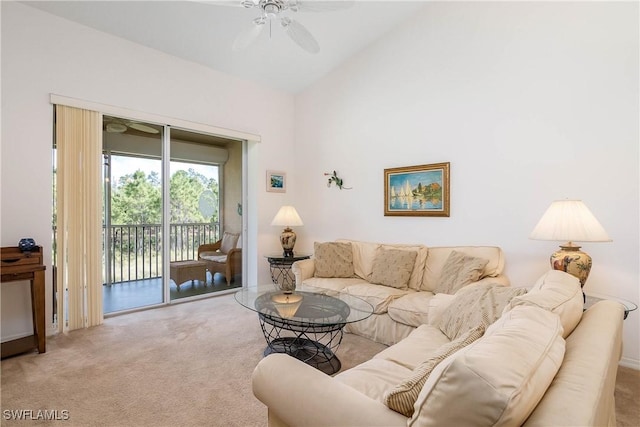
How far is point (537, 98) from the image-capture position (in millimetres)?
2881

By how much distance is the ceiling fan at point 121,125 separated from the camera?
350 centimetres

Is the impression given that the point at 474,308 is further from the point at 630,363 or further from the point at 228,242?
the point at 228,242

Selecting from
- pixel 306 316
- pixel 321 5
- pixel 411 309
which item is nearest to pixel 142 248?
pixel 306 316

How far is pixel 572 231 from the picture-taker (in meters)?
2.23

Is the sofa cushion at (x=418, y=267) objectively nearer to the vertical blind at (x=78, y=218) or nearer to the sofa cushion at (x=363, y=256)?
the sofa cushion at (x=363, y=256)

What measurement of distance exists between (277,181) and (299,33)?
8.57 feet

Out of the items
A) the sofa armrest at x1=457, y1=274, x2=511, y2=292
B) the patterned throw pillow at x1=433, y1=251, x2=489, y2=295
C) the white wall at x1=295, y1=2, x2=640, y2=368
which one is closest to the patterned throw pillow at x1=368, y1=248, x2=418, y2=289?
the patterned throw pillow at x1=433, y1=251, x2=489, y2=295

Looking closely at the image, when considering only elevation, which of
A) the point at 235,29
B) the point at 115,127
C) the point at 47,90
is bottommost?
the point at 115,127

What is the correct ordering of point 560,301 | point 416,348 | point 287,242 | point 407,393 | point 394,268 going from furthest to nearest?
point 287,242, point 394,268, point 416,348, point 560,301, point 407,393

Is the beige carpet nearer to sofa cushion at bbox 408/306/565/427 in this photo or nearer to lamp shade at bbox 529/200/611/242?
lamp shade at bbox 529/200/611/242

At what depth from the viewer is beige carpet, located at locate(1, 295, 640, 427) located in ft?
6.03

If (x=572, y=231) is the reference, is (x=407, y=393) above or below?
below

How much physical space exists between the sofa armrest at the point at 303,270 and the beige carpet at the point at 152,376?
0.71 metres

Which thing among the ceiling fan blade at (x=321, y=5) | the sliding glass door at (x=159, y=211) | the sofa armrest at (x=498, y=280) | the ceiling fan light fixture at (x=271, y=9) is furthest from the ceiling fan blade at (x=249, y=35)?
the sofa armrest at (x=498, y=280)
